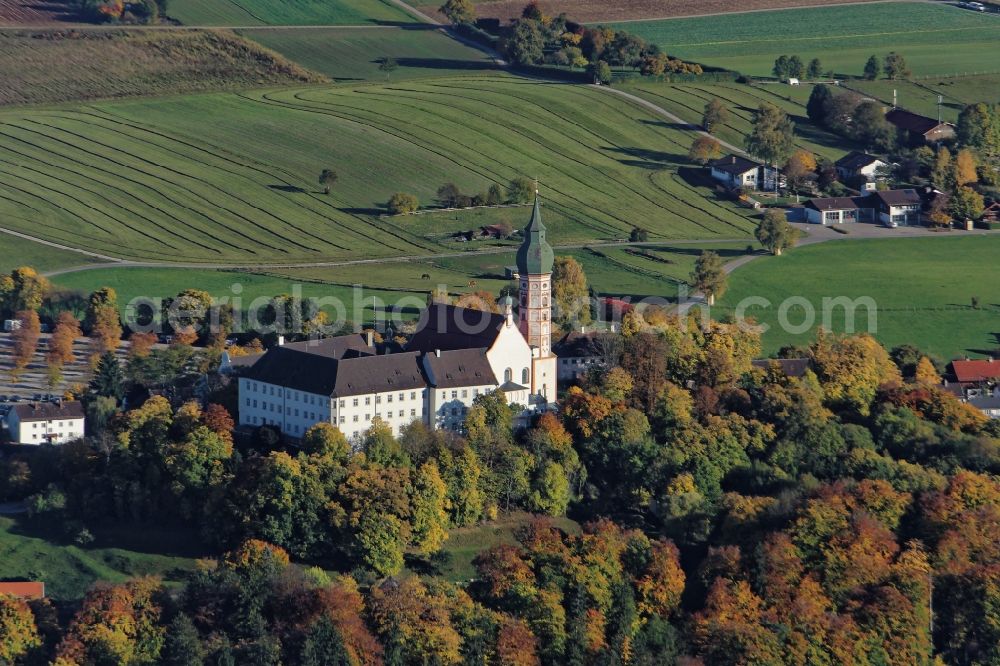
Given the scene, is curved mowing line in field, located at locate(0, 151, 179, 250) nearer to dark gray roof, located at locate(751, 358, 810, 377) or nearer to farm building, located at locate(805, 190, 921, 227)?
dark gray roof, located at locate(751, 358, 810, 377)

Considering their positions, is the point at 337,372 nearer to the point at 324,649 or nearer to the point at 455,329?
the point at 455,329

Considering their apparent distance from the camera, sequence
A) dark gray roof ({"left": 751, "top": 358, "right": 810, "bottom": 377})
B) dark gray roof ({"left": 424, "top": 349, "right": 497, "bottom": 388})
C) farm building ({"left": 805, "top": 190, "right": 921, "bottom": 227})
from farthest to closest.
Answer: farm building ({"left": 805, "top": 190, "right": 921, "bottom": 227})
dark gray roof ({"left": 751, "top": 358, "right": 810, "bottom": 377})
dark gray roof ({"left": 424, "top": 349, "right": 497, "bottom": 388})

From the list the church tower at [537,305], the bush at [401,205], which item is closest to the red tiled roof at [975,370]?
the church tower at [537,305]

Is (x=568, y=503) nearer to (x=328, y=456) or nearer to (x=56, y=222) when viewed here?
(x=328, y=456)

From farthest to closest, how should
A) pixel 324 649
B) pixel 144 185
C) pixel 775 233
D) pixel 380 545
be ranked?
pixel 144 185
pixel 775 233
pixel 380 545
pixel 324 649

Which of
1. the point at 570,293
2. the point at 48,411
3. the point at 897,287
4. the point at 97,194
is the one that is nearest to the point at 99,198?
the point at 97,194

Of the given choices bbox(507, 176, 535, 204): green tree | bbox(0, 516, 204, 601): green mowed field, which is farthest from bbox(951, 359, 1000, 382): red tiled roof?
bbox(0, 516, 204, 601): green mowed field
